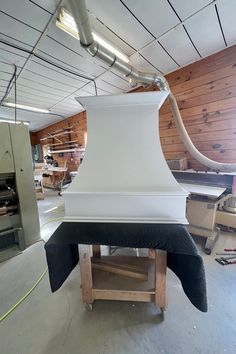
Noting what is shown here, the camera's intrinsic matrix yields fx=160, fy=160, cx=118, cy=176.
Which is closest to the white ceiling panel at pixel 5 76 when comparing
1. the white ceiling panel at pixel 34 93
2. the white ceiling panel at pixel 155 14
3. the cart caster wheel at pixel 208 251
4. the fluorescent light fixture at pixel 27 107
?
the white ceiling panel at pixel 34 93

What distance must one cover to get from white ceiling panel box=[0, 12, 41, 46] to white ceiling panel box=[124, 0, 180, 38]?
103cm

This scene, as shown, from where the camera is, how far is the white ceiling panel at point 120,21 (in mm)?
1386

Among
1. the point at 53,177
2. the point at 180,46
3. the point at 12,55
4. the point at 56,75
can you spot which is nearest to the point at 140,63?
the point at 180,46

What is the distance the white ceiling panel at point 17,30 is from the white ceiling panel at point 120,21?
72 centimetres

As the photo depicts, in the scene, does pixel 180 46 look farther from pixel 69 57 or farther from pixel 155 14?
pixel 69 57

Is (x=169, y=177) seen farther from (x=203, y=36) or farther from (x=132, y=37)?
(x=203, y=36)

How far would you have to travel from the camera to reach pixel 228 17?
1617 millimetres

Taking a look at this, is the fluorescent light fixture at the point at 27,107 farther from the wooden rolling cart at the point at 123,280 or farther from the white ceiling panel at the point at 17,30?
the wooden rolling cart at the point at 123,280

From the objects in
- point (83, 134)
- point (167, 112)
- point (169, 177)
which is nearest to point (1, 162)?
point (169, 177)

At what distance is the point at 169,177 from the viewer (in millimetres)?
1290

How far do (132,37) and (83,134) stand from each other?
3.47 meters

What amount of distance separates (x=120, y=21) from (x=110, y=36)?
22cm

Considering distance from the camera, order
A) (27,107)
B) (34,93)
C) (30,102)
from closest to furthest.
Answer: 1. (34,93)
2. (30,102)
3. (27,107)

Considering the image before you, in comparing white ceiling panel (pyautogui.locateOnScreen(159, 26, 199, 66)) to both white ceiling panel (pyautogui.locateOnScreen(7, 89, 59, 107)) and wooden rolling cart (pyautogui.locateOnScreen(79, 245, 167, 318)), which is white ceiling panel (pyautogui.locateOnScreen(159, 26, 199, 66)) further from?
white ceiling panel (pyautogui.locateOnScreen(7, 89, 59, 107))
